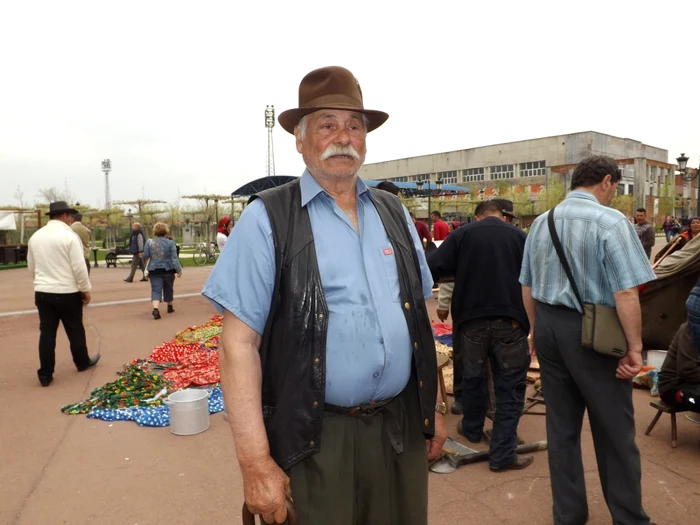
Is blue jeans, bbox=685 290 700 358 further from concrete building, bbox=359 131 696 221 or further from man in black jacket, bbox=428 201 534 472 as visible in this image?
concrete building, bbox=359 131 696 221

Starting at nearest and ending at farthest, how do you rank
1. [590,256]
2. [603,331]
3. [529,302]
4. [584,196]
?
1. [603,331]
2. [590,256]
3. [584,196]
4. [529,302]

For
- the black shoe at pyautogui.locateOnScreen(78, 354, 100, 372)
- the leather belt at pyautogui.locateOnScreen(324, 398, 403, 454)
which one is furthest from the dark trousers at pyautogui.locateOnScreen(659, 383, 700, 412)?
the black shoe at pyautogui.locateOnScreen(78, 354, 100, 372)

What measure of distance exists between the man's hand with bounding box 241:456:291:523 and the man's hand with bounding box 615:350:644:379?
194cm

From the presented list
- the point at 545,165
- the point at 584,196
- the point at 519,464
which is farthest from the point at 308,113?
the point at 545,165

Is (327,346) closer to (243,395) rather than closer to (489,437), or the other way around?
(243,395)

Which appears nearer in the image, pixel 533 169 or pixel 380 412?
pixel 380 412

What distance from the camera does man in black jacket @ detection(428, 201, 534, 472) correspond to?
12.4 feet

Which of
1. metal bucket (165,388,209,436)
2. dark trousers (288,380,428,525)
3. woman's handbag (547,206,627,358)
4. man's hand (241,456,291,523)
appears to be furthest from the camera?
metal bucket (165,388,209,436)

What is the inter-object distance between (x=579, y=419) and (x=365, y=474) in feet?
5.52

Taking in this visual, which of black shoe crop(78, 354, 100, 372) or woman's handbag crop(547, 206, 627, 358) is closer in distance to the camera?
woman's handbag crop(547, 206, 627, 358)

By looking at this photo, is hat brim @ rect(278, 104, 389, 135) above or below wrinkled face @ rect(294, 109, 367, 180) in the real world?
above

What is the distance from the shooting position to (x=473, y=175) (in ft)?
242

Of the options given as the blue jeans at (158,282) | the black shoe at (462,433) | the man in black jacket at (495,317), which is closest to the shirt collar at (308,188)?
the man in black jacket at (495,317)

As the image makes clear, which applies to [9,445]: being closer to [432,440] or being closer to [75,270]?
[75,270]
